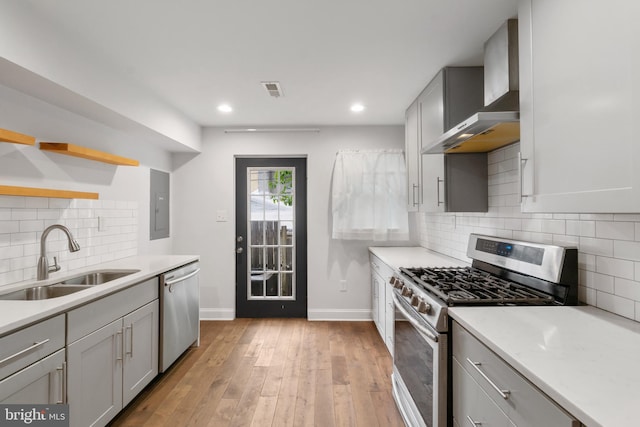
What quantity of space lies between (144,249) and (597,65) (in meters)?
3.77

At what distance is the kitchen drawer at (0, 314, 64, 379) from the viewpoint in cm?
134

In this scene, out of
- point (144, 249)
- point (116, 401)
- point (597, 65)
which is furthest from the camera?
point (144, 249)

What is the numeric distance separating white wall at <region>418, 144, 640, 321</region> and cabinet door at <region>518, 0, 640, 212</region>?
35cm

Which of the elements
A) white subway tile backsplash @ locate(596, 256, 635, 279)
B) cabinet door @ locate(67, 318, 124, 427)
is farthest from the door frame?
white subway tile backsplash @ locate(596, 256, 635, 279)

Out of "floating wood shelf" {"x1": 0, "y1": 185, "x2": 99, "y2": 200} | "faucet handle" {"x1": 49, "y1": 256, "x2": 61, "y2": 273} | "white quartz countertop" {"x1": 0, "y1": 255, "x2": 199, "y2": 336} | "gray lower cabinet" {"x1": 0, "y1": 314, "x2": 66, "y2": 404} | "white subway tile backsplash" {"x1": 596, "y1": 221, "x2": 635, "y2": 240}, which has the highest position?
"floating wood shelf" {"x1": 0, "y1": 185, "x2": 99, "y2": 200}

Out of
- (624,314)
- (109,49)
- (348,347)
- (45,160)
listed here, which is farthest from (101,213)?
(624,314)

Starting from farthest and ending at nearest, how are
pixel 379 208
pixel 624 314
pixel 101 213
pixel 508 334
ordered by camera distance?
Result: pixel 379 208
pixel 101 213
pixel 624 314
pixel 508 334

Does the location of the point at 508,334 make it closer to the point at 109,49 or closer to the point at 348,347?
the point at 348,347

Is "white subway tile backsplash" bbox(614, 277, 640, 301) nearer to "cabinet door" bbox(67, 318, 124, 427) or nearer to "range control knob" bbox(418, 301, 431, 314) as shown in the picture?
"range control knob" bbox(418, 301, 431, 314)

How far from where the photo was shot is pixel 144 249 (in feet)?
11.5

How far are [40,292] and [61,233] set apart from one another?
524 millimetres

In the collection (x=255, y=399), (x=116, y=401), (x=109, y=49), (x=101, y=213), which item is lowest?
(x=255, y=399)

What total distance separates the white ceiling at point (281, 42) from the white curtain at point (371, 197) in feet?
3.17

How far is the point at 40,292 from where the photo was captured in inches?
81.0
